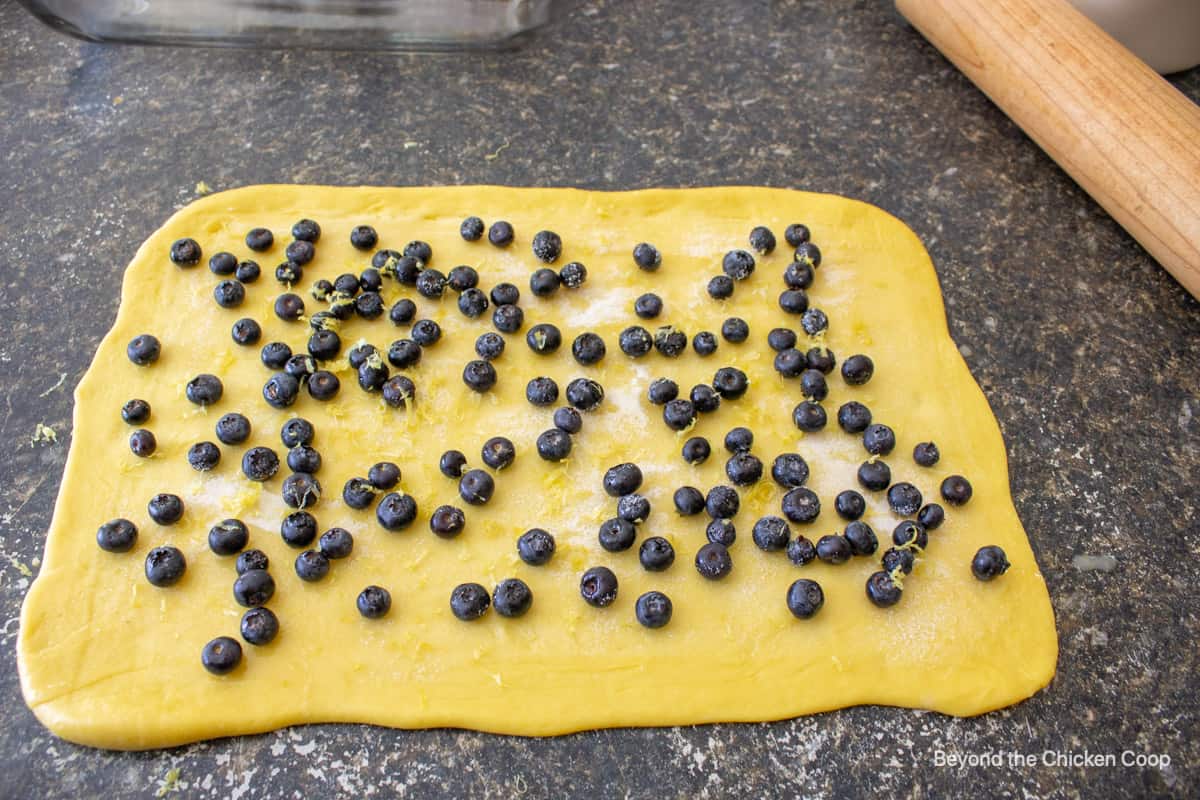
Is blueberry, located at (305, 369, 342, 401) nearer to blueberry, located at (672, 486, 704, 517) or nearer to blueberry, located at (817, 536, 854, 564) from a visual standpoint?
blueberry, located at (672, 486, 704, 517)

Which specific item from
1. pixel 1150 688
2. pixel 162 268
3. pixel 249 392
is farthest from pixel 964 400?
pixel 162 268

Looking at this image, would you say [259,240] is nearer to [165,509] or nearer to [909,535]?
[165,509]

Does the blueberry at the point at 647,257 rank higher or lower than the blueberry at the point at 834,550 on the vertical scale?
higher

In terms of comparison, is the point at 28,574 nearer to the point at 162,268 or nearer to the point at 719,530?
the point at 162,268

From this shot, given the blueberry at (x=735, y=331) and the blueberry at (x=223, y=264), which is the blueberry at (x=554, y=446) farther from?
the blueberry at (x=223, y=264)

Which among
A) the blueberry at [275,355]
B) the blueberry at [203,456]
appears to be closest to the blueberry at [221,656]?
the blueberry at [203,456]

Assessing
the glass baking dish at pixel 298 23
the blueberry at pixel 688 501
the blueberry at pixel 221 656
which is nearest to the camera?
the blueberry at pixel 221 656
